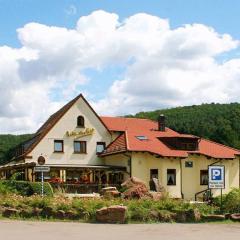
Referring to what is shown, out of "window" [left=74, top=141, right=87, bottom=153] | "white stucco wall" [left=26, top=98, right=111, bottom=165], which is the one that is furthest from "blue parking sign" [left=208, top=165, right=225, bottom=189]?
"window" [left=74, top=141, right=87, bottom=153]

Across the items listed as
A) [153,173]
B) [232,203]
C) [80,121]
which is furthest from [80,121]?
[232,203]

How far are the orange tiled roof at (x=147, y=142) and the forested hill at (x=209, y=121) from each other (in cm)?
2376

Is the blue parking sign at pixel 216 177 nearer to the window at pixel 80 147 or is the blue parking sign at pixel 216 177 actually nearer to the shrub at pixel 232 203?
the shrub at pixel 232 203

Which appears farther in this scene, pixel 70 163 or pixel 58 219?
pixel 70 163

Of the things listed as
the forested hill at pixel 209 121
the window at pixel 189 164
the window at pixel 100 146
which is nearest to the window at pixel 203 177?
the window at pixel 189 164

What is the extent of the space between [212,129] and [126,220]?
200 ft

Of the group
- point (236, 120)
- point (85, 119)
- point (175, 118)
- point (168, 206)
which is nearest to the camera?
point (168, 206)

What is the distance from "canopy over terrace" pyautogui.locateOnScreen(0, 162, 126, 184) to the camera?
150ft

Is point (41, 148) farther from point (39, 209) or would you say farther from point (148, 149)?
point (39, 209)

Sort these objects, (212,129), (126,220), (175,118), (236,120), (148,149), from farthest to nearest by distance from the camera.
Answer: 1. (175,118)
2. (236,120)
3. (212,129)
4. (148,149)
5. (126,220)

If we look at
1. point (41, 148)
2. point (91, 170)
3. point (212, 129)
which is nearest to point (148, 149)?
point (91, 170)

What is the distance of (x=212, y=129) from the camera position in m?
79.8

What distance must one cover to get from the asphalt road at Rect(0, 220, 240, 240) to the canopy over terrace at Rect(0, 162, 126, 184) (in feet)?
85.3

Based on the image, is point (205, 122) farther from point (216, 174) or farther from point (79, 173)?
point (216, 174)
